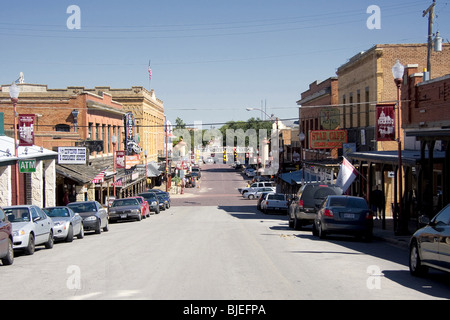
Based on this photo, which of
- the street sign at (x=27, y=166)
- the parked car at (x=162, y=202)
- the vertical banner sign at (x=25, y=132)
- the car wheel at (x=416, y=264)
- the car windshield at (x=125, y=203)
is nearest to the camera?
the car wheel at (x=416, y=264)

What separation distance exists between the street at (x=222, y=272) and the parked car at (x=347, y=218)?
1.43 feet

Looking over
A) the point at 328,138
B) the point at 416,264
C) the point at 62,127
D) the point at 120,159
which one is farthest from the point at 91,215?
the point at 62,127

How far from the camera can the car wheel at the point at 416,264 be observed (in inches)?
480

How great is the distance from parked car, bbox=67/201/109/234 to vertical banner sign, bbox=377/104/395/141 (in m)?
12.8

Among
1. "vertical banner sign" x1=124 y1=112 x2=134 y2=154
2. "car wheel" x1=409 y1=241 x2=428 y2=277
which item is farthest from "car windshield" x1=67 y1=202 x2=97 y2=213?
"vertical banner sign" x1=124 y1=112 x2=134 y2=154

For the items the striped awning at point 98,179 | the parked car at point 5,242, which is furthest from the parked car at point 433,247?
the striped awning at point 98,179

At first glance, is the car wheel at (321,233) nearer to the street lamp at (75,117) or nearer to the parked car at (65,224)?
the parked car at (65,224)

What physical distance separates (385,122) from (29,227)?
15.5 m

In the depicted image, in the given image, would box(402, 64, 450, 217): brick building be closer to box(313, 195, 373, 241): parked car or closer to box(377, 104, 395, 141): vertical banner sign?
box(377, 104, 395, 141): vertical banner sign

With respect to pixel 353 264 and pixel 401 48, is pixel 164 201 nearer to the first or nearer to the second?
pixel 401 48

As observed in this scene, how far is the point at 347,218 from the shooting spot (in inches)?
787

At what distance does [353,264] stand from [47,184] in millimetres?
27391
